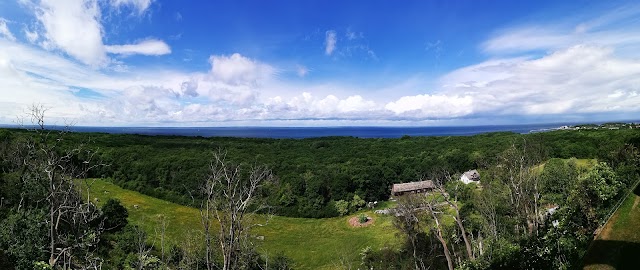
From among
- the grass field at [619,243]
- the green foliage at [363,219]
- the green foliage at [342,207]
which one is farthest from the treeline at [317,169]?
the grass field at [619,243]

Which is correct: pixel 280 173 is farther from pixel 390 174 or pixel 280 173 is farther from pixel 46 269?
pixel 46 269

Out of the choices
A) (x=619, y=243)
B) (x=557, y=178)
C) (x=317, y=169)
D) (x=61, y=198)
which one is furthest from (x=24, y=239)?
(x=317, y=169)

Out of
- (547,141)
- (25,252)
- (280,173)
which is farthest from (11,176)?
(547,141)

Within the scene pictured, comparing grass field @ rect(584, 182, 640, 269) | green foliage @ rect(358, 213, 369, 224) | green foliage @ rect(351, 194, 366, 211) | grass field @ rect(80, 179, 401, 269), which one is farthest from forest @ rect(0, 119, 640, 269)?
green foliage @ rect(358, 213, 369, 224)

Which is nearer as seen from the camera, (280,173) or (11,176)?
(11,176)

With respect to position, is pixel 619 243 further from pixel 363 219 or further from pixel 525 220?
pixel 363 219
